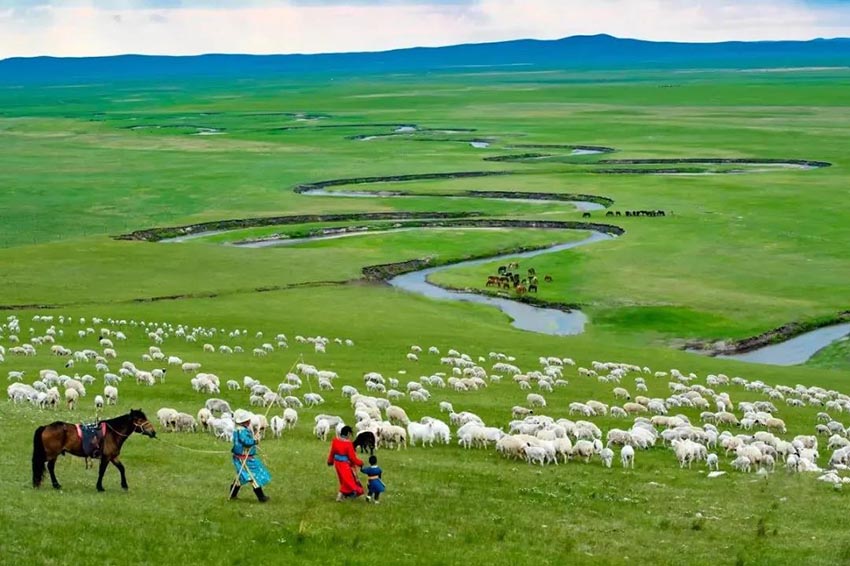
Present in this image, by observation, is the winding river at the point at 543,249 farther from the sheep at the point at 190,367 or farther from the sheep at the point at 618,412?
the sheep at the point at 190,367

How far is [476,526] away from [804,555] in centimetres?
505

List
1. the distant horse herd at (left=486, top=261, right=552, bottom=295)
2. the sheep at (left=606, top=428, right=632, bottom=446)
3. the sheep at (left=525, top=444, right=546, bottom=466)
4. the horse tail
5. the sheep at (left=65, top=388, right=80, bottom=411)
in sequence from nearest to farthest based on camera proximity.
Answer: the horse tail
the sheep at (left=525, top=444, right=546, bottom=466)
the sheep at (left=606, top=428, right=632, bottom=446)
the sheep at (left=65, top=388, right=80, bottom=411)
the distant horse herd at (left=486, top=261, right=552, bottom=295)

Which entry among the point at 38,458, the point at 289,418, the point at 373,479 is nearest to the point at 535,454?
the point at 373,479

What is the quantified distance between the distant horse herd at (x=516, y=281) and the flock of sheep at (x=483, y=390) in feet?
55.8

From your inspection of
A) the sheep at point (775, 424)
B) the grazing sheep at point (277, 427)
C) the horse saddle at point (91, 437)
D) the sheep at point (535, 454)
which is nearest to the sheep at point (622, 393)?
the sheep at point (775, 424)

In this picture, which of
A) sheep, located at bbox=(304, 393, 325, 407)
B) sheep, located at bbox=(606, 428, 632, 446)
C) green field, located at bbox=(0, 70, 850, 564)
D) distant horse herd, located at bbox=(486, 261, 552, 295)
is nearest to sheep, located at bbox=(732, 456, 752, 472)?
green field, located at bbox=(0, 70, 850, 564)

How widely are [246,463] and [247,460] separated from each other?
5 centimetres

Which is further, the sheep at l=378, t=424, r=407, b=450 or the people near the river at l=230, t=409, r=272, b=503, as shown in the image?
the sheep at l=378, t=424, r=407, b=450

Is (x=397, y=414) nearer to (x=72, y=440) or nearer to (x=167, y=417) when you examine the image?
(x=167, y=417)

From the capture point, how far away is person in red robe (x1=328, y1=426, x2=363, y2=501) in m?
18.4

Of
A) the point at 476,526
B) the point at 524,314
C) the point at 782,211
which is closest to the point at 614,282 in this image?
the point at 524,314

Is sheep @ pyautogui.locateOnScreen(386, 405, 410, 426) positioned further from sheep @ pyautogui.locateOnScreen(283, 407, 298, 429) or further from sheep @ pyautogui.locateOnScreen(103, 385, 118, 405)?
sheep @ pyautogui.locateOnScreen(103, 385, 118, 405)

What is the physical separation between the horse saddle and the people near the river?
2.08m

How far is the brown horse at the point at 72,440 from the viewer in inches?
694
